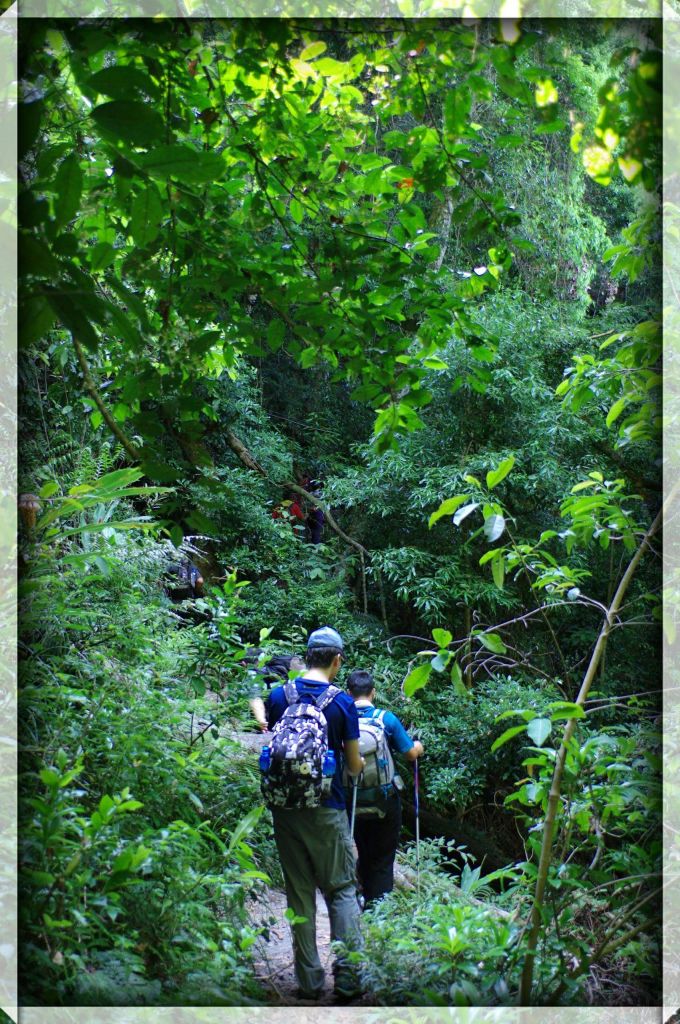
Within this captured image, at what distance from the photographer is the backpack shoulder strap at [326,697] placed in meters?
2.69

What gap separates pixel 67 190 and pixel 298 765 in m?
1.85

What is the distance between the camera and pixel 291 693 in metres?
2.75

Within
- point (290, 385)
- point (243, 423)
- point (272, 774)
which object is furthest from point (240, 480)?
point (272, 774)

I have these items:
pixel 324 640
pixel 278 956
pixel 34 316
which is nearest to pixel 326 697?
pixel 324 640

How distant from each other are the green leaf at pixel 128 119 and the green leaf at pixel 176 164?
0.11 m

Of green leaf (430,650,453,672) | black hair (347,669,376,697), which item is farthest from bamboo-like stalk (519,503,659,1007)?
black hair (347,669,376,697)

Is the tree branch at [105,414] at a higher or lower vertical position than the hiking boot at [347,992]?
higher

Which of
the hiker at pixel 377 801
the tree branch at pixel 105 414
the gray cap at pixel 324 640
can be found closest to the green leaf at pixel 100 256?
the tree branch at pixel 105 414

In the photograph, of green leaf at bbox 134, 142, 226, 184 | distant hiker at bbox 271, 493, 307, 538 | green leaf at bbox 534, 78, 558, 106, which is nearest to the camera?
green leaf at bbox 134, 142, 226, 184

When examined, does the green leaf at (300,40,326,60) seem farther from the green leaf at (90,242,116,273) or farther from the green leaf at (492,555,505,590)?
the green leaf at (492,555,505,590)

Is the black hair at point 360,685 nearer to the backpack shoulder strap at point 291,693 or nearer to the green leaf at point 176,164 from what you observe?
the backpack shoulder strap at point 291,693

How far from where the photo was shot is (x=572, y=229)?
763 centimetres

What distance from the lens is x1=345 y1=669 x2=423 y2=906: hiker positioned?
11.0 feet

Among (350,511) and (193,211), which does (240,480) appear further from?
(193,211)
